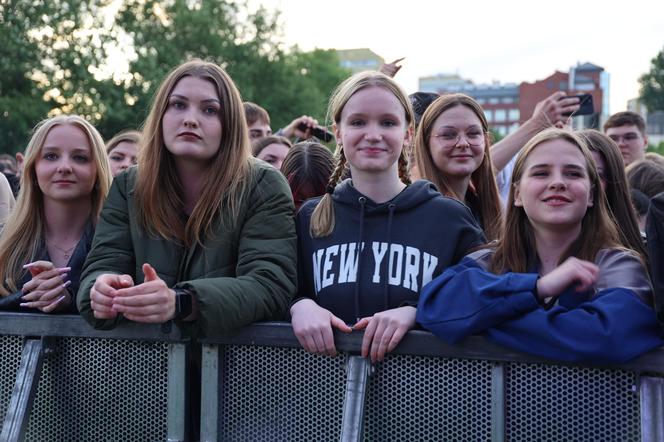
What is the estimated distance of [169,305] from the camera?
253 centimetres

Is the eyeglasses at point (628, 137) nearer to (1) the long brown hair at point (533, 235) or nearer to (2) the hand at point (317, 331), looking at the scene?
(1) the long brown hair at point (533, 235)

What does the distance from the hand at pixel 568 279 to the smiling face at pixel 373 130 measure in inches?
36.3

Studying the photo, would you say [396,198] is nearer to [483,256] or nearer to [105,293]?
[483,256]

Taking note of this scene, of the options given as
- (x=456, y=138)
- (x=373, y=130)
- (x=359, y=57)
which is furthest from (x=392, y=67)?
(x=359, y=57)

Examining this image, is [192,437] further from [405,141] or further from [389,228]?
[405,141]

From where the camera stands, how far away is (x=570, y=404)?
2328 millimetres

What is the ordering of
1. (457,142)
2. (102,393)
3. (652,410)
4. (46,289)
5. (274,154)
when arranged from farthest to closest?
(274,154)
(457,142)
(46,289)
(102,393)
(652,410)

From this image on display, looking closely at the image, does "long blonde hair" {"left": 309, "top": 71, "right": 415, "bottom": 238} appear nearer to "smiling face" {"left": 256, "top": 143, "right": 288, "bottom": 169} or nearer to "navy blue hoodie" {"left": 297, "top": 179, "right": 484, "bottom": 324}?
"navy blue hoodie" {"left": 297, "top": 179, "right": 484, "bottom": 324}

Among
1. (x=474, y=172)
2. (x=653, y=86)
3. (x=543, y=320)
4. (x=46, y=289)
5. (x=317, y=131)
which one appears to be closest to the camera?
(x=543, y=320)

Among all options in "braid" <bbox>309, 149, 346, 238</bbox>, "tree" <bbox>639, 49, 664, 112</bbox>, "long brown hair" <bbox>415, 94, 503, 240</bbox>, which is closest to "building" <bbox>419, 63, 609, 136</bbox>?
"tree" <bbox>639, 49, 664, 112</bbox>

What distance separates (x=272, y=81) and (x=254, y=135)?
2880 cm

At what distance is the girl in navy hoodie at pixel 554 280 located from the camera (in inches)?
90.2

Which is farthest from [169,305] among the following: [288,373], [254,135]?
[254,135]

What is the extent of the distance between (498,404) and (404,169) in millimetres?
1384
